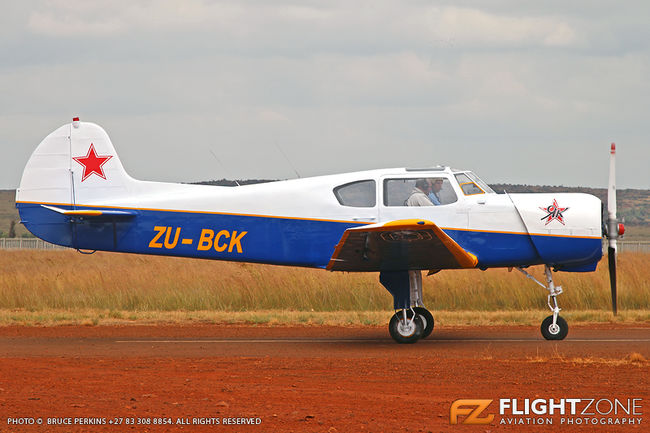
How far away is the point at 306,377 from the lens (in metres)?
9.67

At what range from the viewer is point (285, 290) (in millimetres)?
19453

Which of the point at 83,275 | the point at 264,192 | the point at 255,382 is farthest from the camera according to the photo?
the point at 83,275

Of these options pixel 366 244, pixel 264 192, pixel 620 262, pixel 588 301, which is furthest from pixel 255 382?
pixel 620 262

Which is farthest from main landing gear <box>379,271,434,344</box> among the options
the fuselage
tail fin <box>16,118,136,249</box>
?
tail fin <box>16,118,136,249</box>

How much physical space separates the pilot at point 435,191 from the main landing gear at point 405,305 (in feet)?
4.03

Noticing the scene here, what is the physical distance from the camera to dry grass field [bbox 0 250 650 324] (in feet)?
58.6

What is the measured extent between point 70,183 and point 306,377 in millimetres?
6611

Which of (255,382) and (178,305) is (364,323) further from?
(255,382)

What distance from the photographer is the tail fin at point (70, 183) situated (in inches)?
553

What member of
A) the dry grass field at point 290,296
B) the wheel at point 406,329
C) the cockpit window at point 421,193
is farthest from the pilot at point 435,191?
the dry grass field at point 290,296

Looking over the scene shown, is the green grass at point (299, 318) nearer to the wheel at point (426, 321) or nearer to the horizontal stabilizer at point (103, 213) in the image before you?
the wheel at point (426, 321)

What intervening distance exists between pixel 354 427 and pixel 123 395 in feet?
8.77

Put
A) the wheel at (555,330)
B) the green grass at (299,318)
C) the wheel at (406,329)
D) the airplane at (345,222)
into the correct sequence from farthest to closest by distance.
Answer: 1. the green grass at (299,318)
2. the wheel at (406,329)
3. the wheel at (555,330)
4. the airplane at (345,222)

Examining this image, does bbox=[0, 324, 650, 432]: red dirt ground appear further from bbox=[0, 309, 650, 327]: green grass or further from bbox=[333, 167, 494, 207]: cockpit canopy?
bbox=[333, 167, 494, 207]: cockpit canopy
